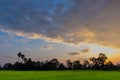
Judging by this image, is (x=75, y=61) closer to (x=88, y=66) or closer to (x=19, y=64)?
(x=88, y=66)

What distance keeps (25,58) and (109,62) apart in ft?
173

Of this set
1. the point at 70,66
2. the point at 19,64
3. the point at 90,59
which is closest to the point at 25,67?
the point at 19,64

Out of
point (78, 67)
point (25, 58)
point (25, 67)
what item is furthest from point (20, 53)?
point (78, 67)

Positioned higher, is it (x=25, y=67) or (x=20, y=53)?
(x=20, y=53)

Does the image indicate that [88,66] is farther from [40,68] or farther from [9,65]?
[9,65]

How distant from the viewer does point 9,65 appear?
14925cm

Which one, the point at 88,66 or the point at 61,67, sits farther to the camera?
the point at 88,66

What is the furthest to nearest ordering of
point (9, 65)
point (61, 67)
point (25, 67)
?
point (9, 65) < point (61, 67) < point (25, 67)

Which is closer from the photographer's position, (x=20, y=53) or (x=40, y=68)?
(x=40, y=68)

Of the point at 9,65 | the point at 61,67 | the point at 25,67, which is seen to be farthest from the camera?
the point at 9,65

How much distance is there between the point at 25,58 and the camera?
138 meters

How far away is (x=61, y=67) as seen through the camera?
139875mm

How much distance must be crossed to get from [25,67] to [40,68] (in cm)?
855

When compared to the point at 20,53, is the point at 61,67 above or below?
below
